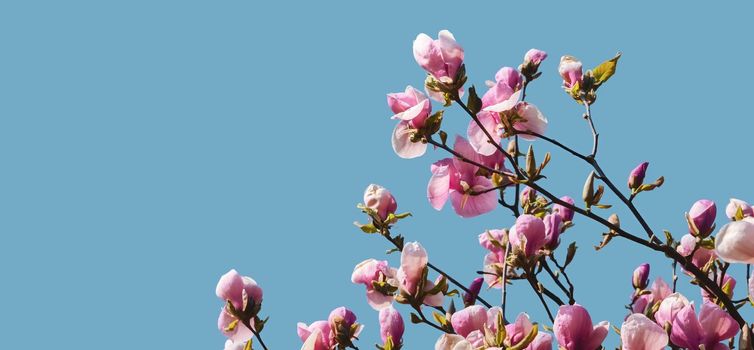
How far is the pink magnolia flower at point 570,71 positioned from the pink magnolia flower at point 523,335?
2.12ft

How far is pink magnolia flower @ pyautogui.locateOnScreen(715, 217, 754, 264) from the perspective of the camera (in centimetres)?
132

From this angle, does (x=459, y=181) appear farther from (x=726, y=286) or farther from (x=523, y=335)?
(x=726, y=286)

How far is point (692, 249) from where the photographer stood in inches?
80.1

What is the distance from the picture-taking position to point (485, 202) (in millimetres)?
2008

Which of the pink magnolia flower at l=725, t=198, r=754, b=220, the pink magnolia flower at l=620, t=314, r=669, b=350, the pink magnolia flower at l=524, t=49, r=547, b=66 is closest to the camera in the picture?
the pink magnolia flower at l=620, t=314, r=669, b=350

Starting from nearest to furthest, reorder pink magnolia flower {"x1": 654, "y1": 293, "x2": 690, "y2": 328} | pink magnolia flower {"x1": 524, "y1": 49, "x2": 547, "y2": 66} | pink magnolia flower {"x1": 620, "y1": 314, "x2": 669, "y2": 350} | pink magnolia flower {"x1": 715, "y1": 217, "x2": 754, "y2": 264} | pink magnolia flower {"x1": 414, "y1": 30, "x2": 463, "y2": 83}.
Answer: pink magnolia flower {"x1": 715, "y1": 217, "x2": 754, "y2": 264}
pink magnolia flower {"x1": 620, "y1": 314, "x2": 669, "y2": 350}
pink magnolia flower {"x1": 654, "y1": 293, "x2": 690, "y2": 328}
pink magnolia flower {"x1": 414, "y1": 30, "x2": 463, "y2": 83}
pink magnolia flower {"x1": 524, "y1": 49, "x2": 547, "y2": 66}

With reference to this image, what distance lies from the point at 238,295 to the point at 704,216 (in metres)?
0.91

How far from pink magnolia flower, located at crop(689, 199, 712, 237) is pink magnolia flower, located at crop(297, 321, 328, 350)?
738 millimetres

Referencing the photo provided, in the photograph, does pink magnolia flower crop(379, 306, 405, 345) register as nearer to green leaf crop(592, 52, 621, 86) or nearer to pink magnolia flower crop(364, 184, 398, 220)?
pink magnolia flower crop(364, 184, 398, 220)

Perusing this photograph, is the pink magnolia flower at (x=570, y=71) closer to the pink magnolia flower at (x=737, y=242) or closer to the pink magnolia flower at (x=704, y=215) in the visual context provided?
the pink magnolia flower at (x=704, y=215)

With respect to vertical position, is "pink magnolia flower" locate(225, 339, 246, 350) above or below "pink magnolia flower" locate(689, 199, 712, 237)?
below

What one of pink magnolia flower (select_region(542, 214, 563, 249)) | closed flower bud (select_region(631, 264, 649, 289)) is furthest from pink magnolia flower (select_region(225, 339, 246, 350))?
closed flower bud (select_region(631, 264, 649, 289))

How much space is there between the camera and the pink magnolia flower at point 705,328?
1.64 meters

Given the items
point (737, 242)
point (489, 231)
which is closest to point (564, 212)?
point (489, 231)
